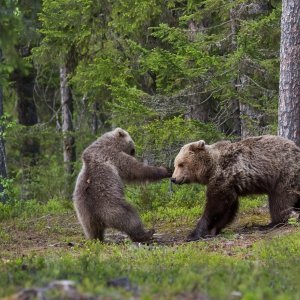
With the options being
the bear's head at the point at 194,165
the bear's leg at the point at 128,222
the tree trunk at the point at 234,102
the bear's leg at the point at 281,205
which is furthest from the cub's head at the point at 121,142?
the tree trunk at the point at 234,102

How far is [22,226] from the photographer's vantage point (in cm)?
1448

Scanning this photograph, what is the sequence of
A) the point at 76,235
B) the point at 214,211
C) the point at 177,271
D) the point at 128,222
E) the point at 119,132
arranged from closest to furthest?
the point at 177,271 → the point at 128,222 → the point at 214,211 → the point at 119,132 → the point at 76,235

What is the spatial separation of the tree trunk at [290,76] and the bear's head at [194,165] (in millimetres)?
1950

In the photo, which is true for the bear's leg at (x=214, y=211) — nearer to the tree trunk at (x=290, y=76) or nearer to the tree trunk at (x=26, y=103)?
the tree trunk at (x=290, y=76)

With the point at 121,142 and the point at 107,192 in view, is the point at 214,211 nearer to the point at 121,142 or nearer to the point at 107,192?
the point at 107,192

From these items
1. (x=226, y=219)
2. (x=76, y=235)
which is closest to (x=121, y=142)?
(x=76, y=235)

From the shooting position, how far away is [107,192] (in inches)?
459

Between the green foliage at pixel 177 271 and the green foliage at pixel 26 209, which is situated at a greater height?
the green foliage at pixel 177 271

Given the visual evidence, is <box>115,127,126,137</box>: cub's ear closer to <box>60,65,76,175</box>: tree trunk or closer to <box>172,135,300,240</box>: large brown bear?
<box>172,135,300,240</box>: large brown bear

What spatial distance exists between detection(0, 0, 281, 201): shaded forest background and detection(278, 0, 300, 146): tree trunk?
5.80 ft

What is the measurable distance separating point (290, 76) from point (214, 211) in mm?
3186

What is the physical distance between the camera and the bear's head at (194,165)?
1263 centimetres

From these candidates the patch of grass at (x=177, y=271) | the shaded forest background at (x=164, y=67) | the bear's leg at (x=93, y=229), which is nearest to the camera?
the patch of grass at (x=177, y=271)

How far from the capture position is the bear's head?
12633 mm
